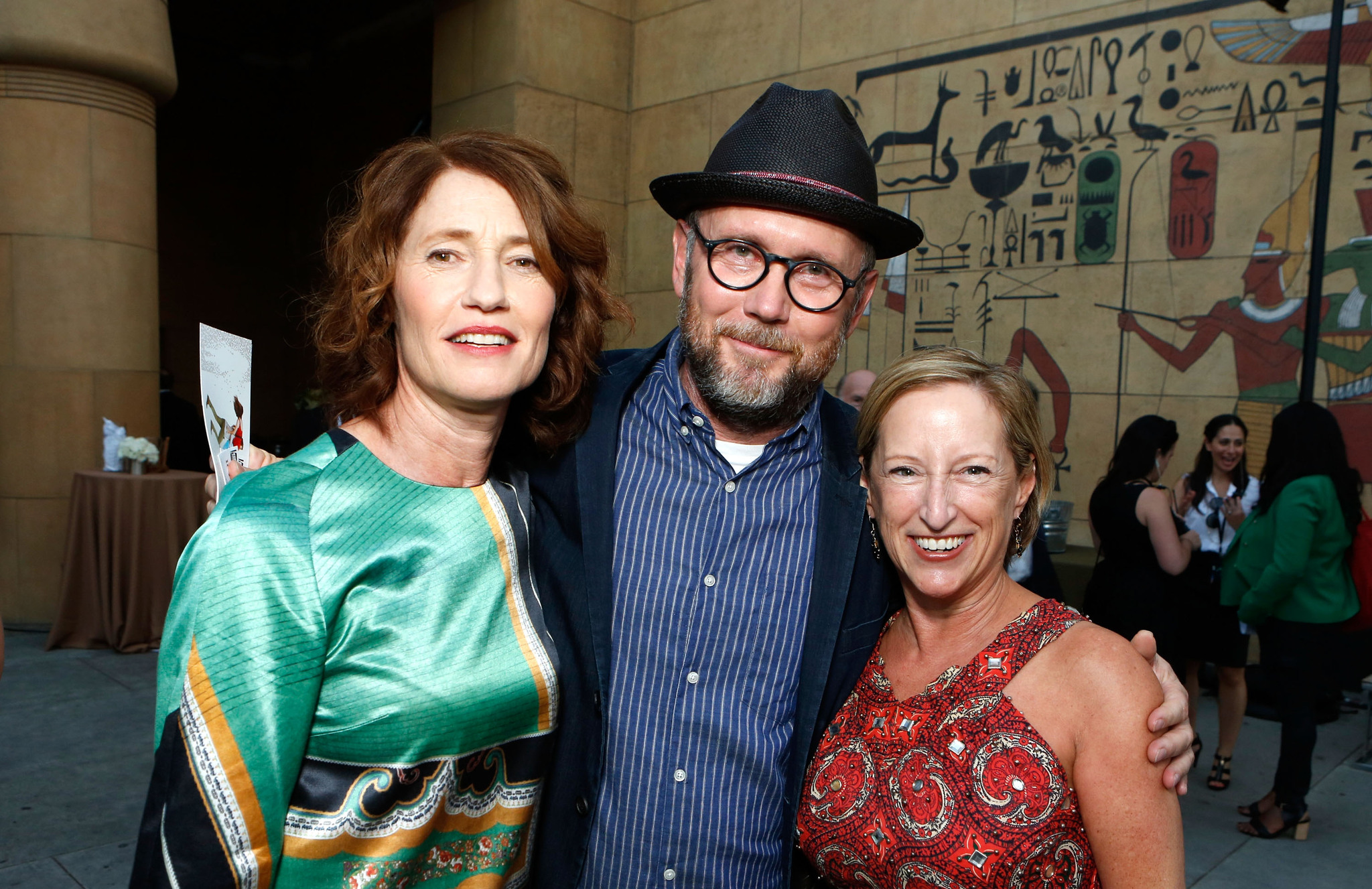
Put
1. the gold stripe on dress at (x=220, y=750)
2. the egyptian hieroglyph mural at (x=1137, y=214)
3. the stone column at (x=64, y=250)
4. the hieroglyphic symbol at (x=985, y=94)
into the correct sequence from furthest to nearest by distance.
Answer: the hieroglyphic symbol at (x=985, y=94)
the stone column at (x=64, y=250)
the egyptian hieroglyph mural at (x=1137, y=214)
the gold stripe on dress at (x=220, y=750)

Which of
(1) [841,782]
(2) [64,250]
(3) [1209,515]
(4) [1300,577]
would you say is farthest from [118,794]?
(3) [1209,515]

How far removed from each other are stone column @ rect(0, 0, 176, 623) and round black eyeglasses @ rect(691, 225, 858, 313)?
6274 mm

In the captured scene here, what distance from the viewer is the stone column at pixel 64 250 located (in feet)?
20.1

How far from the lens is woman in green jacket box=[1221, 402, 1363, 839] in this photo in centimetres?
391

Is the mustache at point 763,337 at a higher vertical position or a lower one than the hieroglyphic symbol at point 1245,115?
lower

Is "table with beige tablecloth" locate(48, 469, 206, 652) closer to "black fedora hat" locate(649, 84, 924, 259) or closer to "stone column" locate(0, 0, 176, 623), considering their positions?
"stone column" locate(0, 0, 176, 623)

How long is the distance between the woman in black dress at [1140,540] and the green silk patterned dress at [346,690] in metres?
3.74

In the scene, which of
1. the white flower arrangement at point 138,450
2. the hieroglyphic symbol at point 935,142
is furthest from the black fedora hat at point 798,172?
the white flower arrangement at point 138,450

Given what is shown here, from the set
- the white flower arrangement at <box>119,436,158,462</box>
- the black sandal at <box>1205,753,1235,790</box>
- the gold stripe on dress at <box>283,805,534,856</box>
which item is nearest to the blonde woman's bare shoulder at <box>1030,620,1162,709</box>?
the gold stripe on dress at <box>283,805,534,856</box>

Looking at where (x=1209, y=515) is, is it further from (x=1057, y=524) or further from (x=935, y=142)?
(x=935, y=142)

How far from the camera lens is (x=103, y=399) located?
6492mm

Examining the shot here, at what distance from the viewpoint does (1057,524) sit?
5.93m

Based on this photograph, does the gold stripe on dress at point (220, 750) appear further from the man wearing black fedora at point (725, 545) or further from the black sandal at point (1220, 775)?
the black sandal at point (1220, 775)

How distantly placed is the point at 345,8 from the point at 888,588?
13.2 meters
